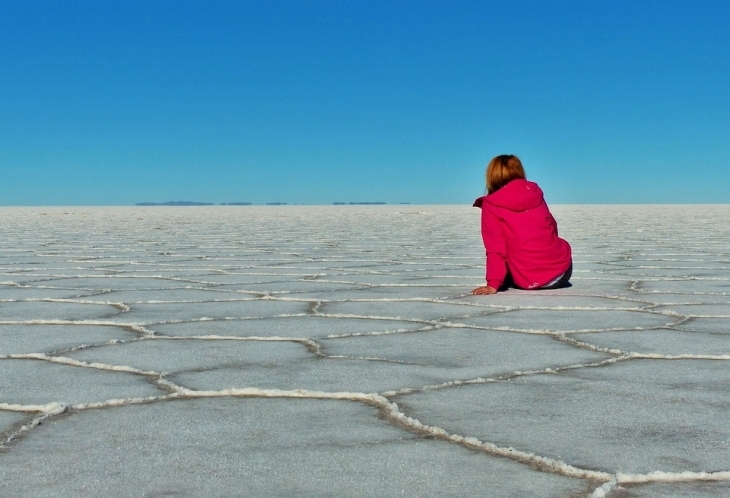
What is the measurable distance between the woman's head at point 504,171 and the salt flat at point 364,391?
432 millimetres

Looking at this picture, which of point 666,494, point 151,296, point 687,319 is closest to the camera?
point 666,494

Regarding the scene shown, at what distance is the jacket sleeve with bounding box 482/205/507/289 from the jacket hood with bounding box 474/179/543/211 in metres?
0.05

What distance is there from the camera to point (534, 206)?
358cm

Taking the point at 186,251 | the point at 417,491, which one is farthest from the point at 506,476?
the point at 186,251

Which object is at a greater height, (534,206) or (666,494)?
(534,206)

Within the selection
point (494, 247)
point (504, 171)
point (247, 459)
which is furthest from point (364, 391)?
point (504, 171)

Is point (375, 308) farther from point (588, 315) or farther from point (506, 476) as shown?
point (506, 476)

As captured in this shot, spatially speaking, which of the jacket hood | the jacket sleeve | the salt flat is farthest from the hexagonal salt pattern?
the jacket hood

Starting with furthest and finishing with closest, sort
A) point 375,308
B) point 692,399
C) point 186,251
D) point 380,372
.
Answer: point 186,251 < point 375,308 < point 380,372 < point 692,399

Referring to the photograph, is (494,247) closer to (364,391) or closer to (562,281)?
(562,281)

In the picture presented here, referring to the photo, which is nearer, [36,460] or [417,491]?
[417,491]

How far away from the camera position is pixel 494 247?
354 cm

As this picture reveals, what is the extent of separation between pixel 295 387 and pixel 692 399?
69 cm

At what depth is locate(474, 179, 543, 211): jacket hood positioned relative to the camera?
354 cm
